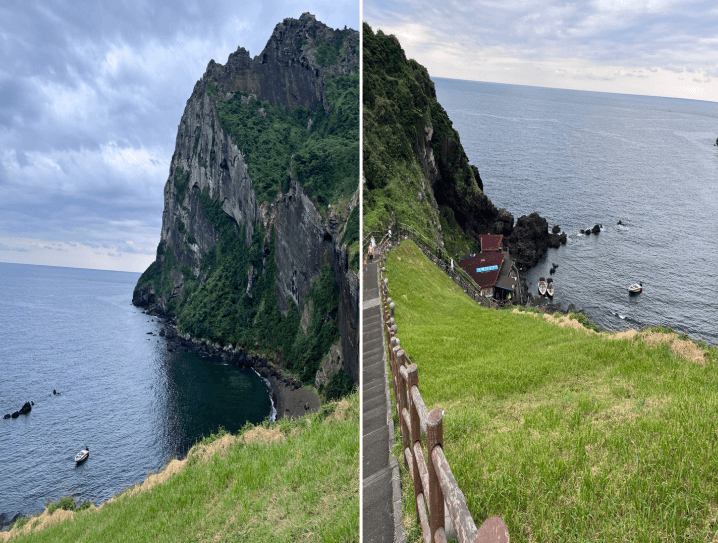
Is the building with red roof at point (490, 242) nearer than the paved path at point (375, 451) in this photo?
No

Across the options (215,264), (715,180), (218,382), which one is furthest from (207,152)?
(715,180)

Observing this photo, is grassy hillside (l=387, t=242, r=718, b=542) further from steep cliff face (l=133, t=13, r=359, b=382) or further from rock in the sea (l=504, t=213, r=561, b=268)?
rock in the sea (l=504, t=213, r=561, b=268)

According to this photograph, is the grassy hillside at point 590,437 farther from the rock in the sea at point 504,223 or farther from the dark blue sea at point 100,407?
the rock in the sea at point 504,223

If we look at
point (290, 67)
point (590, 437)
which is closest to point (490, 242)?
point (590, 437)

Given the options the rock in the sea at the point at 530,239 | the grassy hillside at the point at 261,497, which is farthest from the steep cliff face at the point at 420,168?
the grassy hillside at the point at 261,497

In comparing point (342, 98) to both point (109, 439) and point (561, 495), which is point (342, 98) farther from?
point (561, 495)
